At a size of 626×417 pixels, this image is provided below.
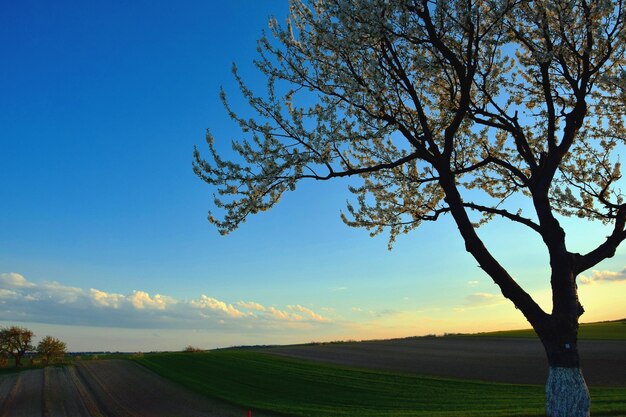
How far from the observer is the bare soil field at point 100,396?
36.8 meters

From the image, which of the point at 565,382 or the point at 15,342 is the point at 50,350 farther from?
the point at 565,382

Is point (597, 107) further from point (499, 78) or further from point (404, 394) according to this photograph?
point (404, 394)

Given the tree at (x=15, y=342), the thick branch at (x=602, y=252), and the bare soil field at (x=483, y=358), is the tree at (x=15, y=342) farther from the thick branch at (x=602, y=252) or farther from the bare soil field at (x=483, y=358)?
the thick branch at (x=602, y=252)

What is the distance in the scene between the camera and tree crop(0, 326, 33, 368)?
84.9 m

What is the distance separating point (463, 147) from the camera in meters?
18.5

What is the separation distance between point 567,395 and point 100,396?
1724 inches

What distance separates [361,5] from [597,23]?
293 inches

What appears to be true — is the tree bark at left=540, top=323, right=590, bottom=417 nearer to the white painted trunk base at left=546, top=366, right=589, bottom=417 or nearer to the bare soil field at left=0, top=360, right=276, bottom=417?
the white painted trunk base at left=546, top=366, right=589, bottom=417

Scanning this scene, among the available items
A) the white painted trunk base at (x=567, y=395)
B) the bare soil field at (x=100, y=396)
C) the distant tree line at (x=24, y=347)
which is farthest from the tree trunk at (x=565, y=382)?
the distant tree line at (x=24, y=347)

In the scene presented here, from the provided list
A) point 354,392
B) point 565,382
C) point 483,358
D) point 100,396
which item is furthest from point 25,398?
point 565,382

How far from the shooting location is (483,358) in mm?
57156

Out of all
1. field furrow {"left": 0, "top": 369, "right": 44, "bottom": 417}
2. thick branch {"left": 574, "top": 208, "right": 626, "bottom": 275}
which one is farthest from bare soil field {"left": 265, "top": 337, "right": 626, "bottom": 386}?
field furrow {"left": 0, "top": 369, "right": 44, "bottom": 417}

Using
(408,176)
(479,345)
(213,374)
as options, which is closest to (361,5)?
(408,176)

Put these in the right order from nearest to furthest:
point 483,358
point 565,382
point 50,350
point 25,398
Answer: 1. point 565,382
2. point 25,398
3. point 483,358
4. point 50,350
